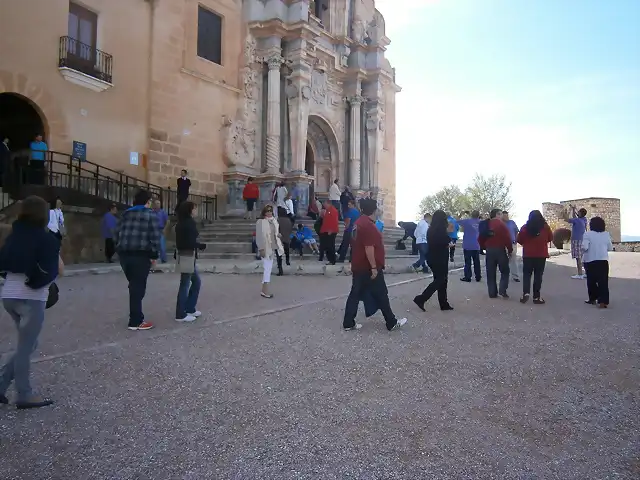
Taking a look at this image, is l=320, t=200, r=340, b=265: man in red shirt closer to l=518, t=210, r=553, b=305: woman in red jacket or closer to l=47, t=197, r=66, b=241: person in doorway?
l=518, t=210, r=553, b=305: woman in red jacket

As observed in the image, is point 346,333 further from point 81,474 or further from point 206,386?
point 81,474

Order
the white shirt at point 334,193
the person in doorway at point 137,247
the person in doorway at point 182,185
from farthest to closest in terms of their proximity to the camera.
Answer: the white shirt at point 334,193, the person in doorway at point 182,185, the person in doorway at point 137,247

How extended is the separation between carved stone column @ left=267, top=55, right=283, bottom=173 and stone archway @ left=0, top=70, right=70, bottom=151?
8.04 m

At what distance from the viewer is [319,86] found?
2356cm

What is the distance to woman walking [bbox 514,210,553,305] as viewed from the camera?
820 centimetres

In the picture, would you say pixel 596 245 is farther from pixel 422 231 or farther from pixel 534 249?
pixel 422 231

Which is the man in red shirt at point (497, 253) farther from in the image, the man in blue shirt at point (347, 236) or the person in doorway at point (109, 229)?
the person in doorway at point (109, 229)

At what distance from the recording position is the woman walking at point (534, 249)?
8.20 metres

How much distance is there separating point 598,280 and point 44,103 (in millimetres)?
14240

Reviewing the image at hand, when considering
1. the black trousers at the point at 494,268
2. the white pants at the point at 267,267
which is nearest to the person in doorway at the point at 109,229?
the white pants at the point at 267,267

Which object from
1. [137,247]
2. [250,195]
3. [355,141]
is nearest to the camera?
[137,247]

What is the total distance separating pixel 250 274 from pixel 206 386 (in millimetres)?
7758

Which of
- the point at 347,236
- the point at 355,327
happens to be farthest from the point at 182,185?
the point at 355,327

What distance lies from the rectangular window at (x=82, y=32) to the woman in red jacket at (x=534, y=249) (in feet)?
44.2
